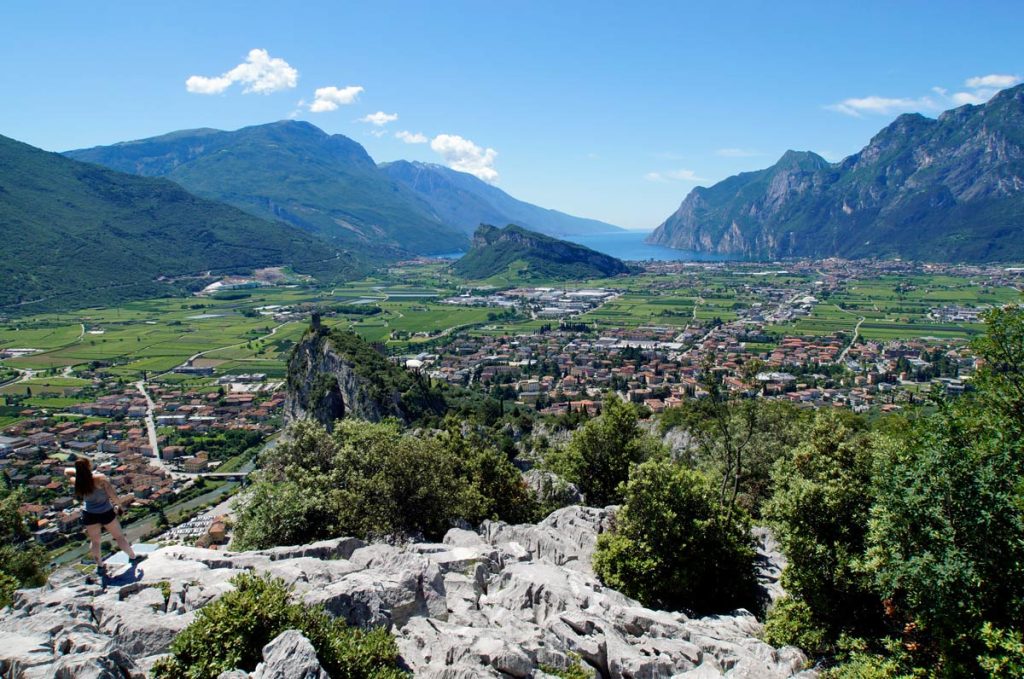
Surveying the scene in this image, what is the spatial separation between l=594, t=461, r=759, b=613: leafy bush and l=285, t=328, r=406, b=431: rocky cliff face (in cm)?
4448

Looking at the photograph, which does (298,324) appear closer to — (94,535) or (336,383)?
(336,383)

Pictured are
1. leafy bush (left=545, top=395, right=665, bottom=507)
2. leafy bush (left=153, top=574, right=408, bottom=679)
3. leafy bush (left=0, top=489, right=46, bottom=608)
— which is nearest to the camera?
leafy bush (left=153, top=574, right=408, bottom=679)

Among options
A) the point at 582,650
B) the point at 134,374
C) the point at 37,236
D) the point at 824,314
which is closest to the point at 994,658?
the point at 582,650

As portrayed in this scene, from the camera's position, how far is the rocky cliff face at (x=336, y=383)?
2612 inches

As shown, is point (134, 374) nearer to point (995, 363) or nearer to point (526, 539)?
point (526, 539)

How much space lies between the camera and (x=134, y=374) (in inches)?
4200

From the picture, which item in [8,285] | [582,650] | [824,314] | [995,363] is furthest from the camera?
[8,285]

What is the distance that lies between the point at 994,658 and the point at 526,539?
46.5 ft

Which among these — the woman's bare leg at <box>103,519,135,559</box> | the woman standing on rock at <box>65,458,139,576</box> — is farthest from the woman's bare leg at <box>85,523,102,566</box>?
the woman's bare leg at <box>103,519,135,559</box>

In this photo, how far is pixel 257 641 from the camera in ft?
37.8

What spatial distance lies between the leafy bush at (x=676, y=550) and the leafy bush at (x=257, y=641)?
974 centimetres

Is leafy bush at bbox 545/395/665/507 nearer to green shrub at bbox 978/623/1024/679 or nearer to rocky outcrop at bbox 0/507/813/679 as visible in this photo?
rocky outcrop at bbox 0/507/813/679

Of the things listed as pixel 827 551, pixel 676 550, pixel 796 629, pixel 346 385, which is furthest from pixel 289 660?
pixel 346 385

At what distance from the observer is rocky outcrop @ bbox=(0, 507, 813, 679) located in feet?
36.7
